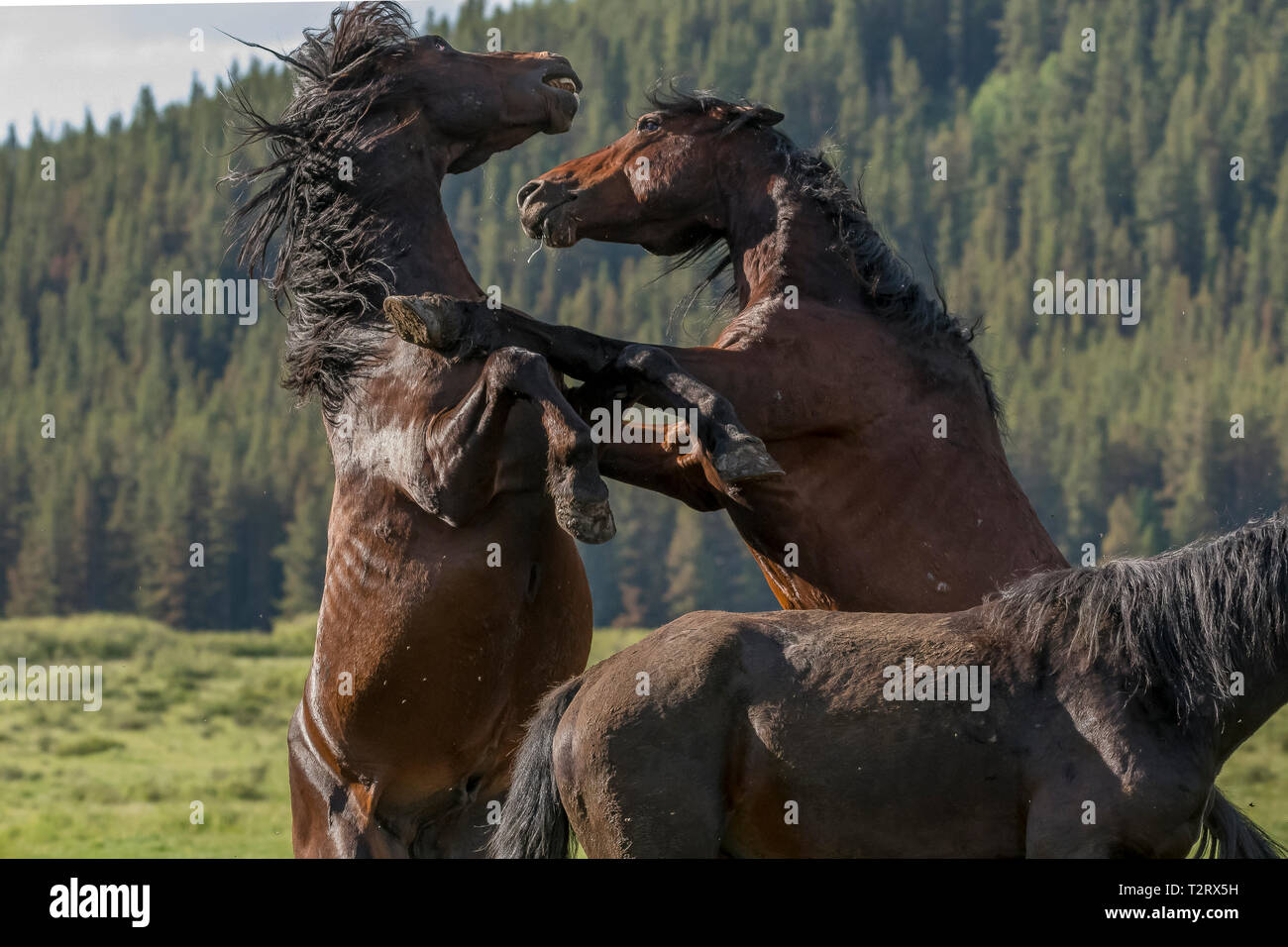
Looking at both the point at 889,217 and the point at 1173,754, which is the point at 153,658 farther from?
the point at 1173,754

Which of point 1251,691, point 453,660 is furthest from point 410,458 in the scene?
point 1251,691

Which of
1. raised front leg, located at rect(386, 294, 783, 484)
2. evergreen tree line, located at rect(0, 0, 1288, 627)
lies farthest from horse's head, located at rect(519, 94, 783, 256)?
evergreen tree line, located at rect(0, 0, 1288, 627)

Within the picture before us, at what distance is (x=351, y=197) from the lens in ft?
24.4

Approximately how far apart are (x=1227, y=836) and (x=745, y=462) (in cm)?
208

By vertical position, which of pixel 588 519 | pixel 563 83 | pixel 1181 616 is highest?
pixel 563 83

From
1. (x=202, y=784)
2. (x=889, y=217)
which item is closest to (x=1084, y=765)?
(x=202, y=784)

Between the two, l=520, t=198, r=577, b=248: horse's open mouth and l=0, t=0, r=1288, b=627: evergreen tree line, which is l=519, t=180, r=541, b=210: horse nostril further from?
l=0, t=0, r=1288, b=627: evergreen tree line

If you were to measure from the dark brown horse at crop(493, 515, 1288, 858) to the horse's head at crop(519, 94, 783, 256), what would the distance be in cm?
316

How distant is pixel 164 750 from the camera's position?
3712 cm

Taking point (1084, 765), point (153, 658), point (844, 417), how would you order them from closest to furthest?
point (1084, 765) → point (844, 417) → point (153, 658)

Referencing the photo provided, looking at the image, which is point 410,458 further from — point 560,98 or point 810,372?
point 560,98

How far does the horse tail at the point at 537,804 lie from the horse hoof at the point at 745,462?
3.96 feet

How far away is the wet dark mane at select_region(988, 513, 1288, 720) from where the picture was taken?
4812mm

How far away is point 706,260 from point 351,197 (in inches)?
69.7
